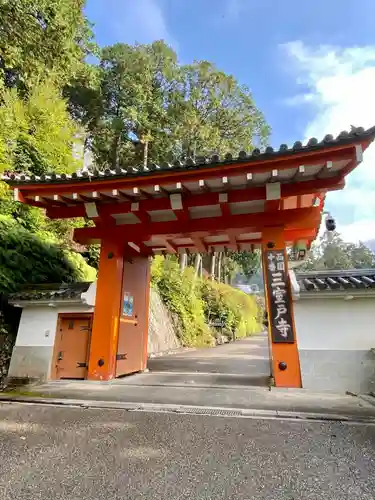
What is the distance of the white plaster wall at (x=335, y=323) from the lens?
4484 millimetres

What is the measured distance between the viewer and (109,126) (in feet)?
59.4

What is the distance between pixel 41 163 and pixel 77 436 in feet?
29.4

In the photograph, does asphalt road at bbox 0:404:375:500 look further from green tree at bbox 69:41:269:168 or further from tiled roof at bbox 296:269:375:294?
green tree at bbox 69:41:269:168

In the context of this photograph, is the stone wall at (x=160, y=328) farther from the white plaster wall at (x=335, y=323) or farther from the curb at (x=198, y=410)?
the white plaster wall at (x=335, y=323)

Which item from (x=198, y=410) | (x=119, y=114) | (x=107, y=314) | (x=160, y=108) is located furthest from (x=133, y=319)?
(x=119, y=114)

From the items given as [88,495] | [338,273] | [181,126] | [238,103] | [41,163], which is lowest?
[88,495]

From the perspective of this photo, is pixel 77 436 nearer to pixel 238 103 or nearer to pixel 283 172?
pixel 283 172

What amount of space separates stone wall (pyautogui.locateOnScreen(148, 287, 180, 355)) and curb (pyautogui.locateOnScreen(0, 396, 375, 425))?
659 centimetres

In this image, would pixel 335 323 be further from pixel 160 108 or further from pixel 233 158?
pixel 160 108

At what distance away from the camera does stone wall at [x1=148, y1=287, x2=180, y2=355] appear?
35.3 ft

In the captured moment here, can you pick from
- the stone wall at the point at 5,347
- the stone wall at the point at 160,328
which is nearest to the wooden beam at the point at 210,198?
the stone wall at the point at 5,347

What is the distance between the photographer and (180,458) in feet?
7.54

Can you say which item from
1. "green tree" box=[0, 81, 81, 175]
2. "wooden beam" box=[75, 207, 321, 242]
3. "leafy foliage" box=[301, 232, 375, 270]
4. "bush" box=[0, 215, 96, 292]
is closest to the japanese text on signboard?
"wooden beam" box=[75, 207, 321, 242]

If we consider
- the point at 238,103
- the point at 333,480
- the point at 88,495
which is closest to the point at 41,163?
the point at 88,495
